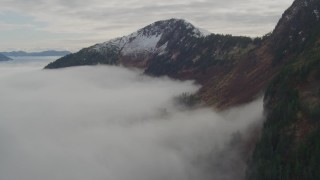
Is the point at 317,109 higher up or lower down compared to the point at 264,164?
higher up

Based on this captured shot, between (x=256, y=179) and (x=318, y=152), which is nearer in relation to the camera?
(x=318, y=152)

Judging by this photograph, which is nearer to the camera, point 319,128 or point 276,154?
point 319,128

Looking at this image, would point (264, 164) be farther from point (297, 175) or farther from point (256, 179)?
point (297, 175)

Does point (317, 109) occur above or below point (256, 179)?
above

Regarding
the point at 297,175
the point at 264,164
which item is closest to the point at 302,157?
the point at 297,175

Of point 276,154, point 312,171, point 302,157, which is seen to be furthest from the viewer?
point 276,154

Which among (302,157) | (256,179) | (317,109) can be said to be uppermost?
(317,109)

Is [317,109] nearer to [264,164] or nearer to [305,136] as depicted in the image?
[305,136]

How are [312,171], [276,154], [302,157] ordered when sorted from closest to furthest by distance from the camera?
[312,171]
[302,157]
[276,154]
